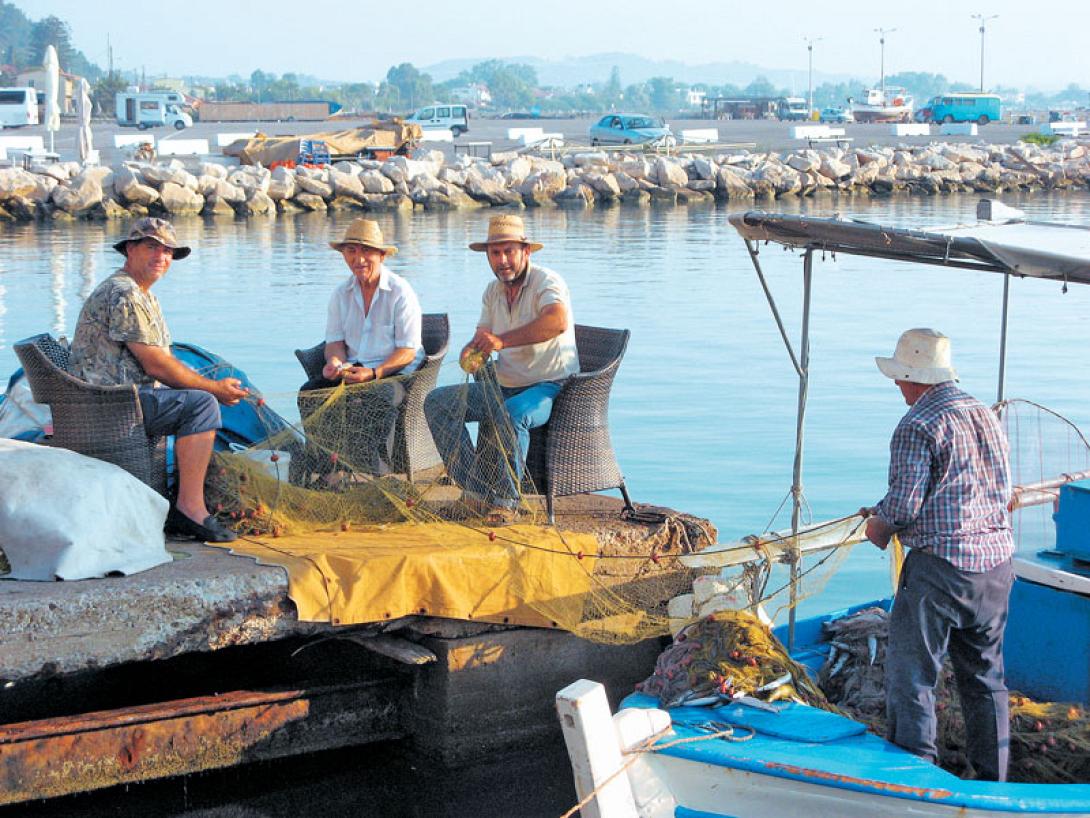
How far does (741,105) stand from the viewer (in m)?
115

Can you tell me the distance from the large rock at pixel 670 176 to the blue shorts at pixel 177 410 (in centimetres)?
3860

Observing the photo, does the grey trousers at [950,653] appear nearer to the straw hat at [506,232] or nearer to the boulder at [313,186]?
the straw hat at [506,232]

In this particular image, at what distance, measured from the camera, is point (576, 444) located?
764 centimetres

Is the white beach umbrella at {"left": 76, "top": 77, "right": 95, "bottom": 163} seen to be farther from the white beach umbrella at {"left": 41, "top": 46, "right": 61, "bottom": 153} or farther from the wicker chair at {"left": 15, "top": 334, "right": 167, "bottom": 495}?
the wicker chair at {"left": 15, "top": 334, "right": 167, "bottom": 495}

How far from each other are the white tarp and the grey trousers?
3.09m

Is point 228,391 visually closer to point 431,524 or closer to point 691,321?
point 431,524

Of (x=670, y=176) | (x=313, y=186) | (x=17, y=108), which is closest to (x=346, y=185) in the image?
(x=313, y=186)

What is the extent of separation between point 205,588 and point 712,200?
39438 mm

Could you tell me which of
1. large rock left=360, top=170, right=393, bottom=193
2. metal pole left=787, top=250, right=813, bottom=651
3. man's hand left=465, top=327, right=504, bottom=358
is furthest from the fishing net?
large rock left=360, top=170, right=393, bottom=193

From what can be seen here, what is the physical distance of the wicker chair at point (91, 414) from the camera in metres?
6.72

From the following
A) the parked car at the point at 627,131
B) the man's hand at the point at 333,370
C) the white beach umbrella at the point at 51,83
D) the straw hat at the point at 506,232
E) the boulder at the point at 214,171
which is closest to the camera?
the straw hat at the point at 506,232

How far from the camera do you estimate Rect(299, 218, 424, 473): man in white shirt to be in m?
7.71

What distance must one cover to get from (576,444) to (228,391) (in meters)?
1.76

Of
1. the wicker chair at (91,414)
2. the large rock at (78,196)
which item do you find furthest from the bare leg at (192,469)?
the large rock at (78,196)
